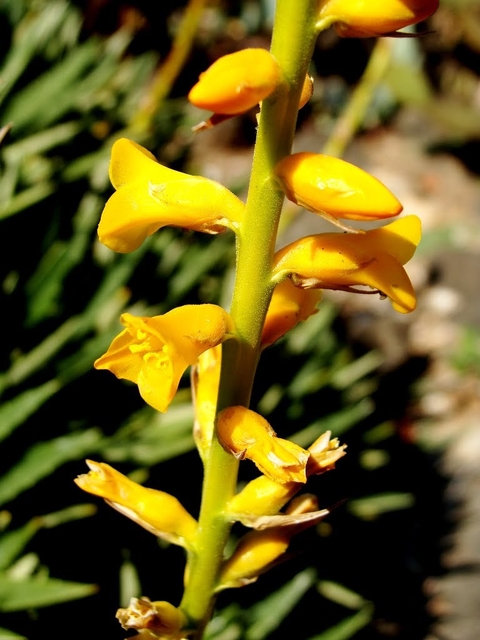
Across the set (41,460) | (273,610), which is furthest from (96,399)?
(273,610)

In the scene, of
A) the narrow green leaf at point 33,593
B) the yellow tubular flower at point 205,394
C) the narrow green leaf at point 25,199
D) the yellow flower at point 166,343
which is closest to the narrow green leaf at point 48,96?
the narrow green leaf at point 25,199

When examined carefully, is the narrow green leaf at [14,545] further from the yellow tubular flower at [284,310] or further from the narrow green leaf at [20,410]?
the yellow tubular flower at [284,310]

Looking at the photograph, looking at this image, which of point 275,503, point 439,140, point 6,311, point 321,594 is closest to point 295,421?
point 321,594

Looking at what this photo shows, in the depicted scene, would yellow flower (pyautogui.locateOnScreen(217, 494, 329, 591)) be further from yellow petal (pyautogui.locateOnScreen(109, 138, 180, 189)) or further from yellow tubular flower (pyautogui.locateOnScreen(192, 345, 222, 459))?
yellow petal (pyautogui.locateOnScreen(109, 138, 180, 189))

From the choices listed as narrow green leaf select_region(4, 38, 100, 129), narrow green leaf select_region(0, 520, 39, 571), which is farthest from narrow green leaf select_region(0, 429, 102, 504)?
narrow green leaf select_region(4, 38, 100, 129)

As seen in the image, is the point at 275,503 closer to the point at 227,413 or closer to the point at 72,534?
the point at 227,413
